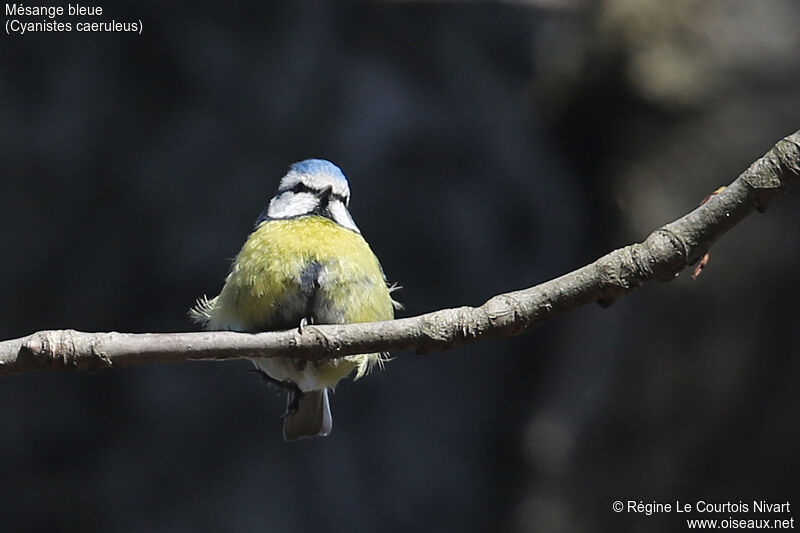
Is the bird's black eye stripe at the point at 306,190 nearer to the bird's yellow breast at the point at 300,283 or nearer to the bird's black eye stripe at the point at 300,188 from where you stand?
the bird's black eye stripe at the point at 300,188

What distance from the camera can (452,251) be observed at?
5461mm

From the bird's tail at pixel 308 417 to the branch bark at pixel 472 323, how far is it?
1.24 meters

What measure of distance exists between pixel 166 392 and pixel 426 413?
4.97ft

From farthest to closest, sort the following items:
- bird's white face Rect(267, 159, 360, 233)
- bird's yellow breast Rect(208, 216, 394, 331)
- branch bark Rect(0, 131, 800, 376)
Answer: bird's white face Rect(267, 159, 360, 233) → bird's yellow breast Rect(208, 216, 394, 331) → branch bark Rect(0, 131, 800, 376)

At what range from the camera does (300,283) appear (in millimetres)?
2285

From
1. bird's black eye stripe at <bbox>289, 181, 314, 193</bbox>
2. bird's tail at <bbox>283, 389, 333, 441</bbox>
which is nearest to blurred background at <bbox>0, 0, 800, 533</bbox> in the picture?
bird's tail at <bbox>283, 389, 333, 441</bbox>

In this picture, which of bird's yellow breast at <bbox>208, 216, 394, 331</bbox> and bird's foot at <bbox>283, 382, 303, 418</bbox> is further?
bird's foot at <bbox>283, 382, 303, 418</bbox>

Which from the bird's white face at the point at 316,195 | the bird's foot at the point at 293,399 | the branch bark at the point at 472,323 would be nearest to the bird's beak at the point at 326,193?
the bird's white face at the point at 316,195

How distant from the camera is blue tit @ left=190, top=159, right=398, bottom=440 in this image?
2291 millimetres

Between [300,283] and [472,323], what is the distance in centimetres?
72

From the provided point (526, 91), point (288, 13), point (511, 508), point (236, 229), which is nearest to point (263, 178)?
point (236, 229)

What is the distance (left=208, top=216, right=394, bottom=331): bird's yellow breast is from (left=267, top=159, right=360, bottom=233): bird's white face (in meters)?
0.14

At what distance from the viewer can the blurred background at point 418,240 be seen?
4.64m

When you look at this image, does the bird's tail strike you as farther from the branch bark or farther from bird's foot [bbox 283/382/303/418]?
the branch bark
